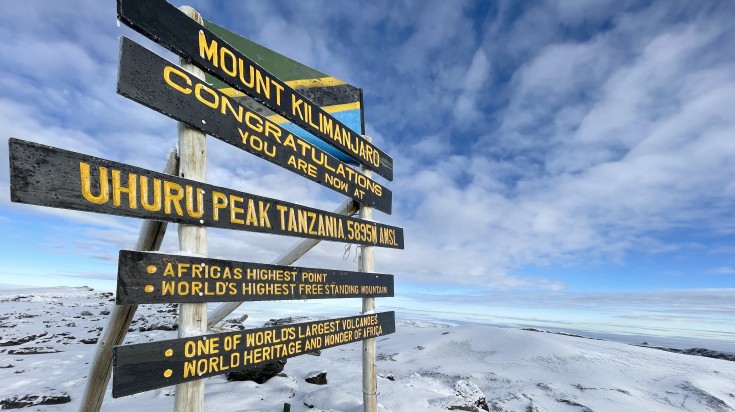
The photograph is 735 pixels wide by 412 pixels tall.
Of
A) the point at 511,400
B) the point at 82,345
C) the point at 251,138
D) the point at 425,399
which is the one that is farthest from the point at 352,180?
the point at 82,345

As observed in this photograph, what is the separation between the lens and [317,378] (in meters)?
7.17

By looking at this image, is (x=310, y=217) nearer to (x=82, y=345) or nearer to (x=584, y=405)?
(x=584, y=405)

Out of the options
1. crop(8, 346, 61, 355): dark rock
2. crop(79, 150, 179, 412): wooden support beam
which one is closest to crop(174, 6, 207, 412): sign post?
crop(79, 150, 179, 412): wooden support beam

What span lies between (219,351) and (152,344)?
1.68 feet

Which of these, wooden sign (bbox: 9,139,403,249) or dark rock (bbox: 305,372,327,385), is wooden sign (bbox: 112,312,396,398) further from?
dark rock (bbox: 305,372,327,385)

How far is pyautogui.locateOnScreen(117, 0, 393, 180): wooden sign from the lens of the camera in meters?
2.35

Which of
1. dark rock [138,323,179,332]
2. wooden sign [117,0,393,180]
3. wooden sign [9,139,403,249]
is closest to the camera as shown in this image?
wooden sign [9,139,403,249]

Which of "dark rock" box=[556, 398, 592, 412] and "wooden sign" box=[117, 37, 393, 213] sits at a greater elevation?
"wooden sign" box=[117, 37, 393, 213]

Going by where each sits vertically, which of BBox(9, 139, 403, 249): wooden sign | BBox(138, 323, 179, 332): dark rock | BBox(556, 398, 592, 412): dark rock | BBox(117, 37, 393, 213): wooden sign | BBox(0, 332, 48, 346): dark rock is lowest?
BBox(556, 398, 592, 412): dark rock

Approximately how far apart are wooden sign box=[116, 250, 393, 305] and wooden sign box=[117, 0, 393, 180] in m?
1.42

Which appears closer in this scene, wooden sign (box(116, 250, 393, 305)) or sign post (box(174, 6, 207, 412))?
wooden sign (box(116, 250, 393, 305))

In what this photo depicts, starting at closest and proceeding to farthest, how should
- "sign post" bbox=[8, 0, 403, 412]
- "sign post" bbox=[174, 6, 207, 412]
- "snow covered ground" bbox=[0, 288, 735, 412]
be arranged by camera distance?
"sign post" bbox=[8, 0, 403, 412] → "sign post" bbox=[174, 6, 207, 412] → "snow covered ground" bbox=[0, 288, 735, 412]

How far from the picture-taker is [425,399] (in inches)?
250

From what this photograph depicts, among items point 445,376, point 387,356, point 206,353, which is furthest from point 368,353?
point 387,356
